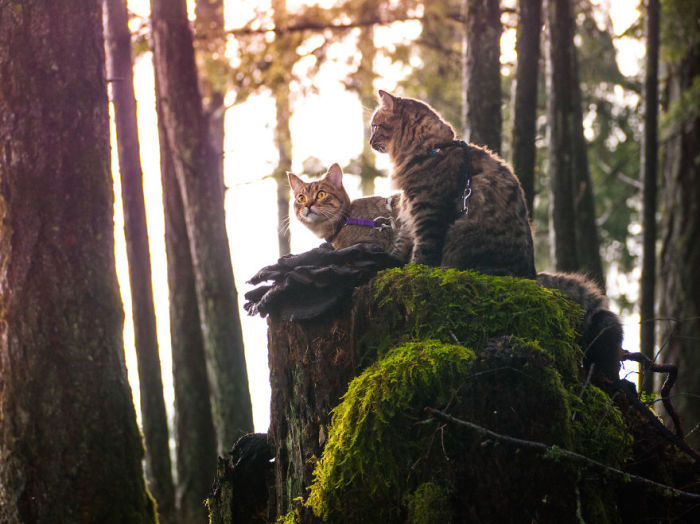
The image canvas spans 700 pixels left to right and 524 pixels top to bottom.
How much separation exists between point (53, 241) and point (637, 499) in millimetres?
3635

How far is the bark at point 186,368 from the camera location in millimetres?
8625

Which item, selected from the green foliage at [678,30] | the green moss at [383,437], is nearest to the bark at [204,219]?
the green moss at [383,437]

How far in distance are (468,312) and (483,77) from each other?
4.06m

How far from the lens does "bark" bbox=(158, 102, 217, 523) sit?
340 inches

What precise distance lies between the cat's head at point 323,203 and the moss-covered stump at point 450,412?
1.90 meters

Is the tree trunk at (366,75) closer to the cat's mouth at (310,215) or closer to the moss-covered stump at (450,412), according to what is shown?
the cat's mouth at (310,215)

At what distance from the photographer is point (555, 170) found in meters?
8.11

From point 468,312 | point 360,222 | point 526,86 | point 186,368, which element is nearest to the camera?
point 468,312

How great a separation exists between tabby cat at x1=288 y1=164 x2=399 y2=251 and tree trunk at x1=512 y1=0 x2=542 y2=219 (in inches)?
86.8

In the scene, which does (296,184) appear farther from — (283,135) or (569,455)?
(283,135)

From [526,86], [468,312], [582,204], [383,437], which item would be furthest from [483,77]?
[383,437]

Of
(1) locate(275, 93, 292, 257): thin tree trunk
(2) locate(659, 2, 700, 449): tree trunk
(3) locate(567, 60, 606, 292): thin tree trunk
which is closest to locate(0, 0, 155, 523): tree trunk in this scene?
(1) locate(275, 93, 292, 257): thin tree trunk

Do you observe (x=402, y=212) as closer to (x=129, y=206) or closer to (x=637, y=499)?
(x=637, y=499)

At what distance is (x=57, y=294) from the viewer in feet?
13.4
